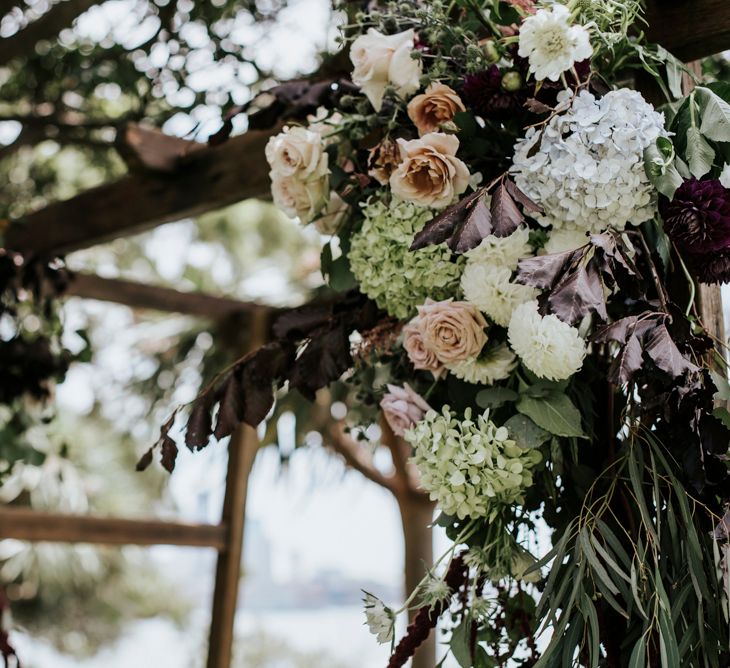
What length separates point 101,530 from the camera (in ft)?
8.64

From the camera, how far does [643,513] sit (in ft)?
2.74

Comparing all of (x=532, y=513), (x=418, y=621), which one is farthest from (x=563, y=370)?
(x=418, y=621)

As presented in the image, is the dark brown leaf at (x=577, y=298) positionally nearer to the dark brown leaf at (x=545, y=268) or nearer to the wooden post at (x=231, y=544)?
the dark brown leaf at (x=545, y=268)

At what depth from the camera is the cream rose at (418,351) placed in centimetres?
99

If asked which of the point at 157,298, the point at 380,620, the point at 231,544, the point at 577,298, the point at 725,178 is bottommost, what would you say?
the point at 231,544

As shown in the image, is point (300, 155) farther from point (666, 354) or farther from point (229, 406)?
point (666, 354)

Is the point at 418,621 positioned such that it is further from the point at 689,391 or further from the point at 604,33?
the point at 604,33

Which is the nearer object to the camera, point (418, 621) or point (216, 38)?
point (418, 621)

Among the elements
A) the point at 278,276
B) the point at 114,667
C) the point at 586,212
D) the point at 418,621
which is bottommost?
the point at 114,667

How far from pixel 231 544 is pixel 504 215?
213 centimetres

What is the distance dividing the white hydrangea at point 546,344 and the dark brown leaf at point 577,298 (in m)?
0.06

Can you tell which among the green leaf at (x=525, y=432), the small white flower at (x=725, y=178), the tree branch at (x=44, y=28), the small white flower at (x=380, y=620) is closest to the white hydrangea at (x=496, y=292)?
the green leaf at (x=525, y=432)

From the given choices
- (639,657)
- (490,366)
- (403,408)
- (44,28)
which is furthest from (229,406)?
(44,28)

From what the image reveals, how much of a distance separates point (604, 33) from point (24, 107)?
220 centimetres
